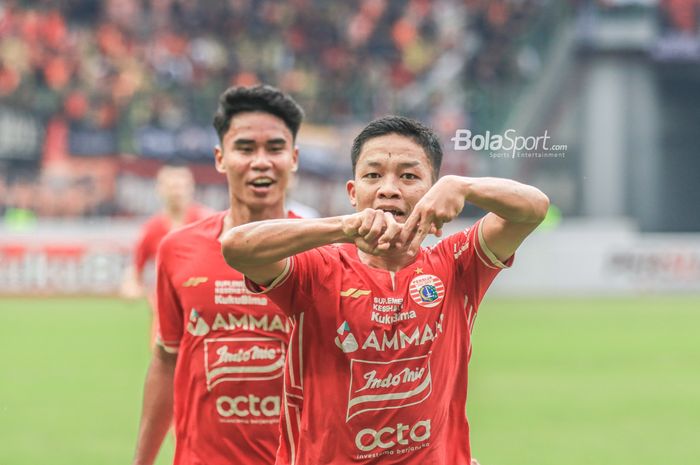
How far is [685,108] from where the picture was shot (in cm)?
2700

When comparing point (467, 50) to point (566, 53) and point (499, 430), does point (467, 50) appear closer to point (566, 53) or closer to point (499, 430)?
point (566, 53)

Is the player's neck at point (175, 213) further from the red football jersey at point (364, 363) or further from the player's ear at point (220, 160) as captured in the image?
the red football jersey at point (364, 363)

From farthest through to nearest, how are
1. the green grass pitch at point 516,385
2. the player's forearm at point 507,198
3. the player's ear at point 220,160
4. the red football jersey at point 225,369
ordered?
the green grass pitch at point 516,385, the player's ear at point 220,160, the red football jersey at point 225,369, the player's forearm at point 507,198

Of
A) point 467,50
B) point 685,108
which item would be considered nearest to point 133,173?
point 467,50

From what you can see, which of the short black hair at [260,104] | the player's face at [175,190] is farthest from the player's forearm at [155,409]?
the player's face at [175,190]

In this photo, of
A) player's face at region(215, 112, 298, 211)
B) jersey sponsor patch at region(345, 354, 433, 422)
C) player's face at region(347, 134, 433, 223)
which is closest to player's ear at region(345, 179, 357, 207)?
player's face at region(347, 134, 433, 223)

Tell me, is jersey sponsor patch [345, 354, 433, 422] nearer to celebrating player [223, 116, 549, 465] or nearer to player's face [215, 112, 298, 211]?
celebrating player [223, 116, 549, 465]

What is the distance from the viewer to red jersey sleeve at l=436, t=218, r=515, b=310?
317cm

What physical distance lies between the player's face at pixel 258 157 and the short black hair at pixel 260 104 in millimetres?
24

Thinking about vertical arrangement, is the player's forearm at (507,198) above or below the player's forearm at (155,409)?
above

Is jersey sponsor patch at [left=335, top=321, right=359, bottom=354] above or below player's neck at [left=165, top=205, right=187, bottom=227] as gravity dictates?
below

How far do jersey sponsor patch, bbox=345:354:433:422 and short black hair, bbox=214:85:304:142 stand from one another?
1.39 metres

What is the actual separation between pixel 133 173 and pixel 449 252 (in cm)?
2117

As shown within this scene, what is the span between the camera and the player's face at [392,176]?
2982mm
